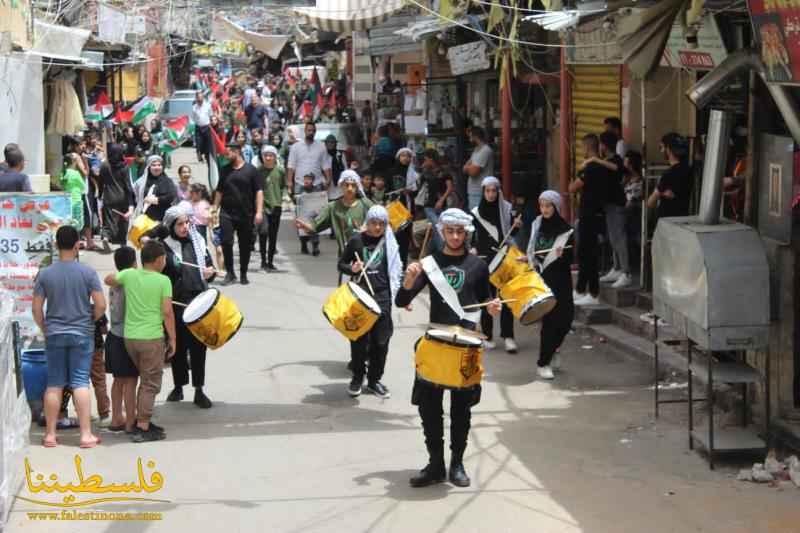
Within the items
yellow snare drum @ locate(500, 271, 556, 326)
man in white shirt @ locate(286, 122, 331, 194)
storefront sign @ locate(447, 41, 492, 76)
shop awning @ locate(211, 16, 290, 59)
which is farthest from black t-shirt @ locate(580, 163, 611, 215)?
shop awning @ locate(211, 16, 290, 59)

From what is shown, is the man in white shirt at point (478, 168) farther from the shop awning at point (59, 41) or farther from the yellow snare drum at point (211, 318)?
the yellow snare drum at point (211, 318)

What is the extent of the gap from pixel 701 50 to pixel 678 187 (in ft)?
5.40

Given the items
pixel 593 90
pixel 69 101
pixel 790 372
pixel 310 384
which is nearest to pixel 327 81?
pixel 69 101

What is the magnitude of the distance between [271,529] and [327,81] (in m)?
33.5

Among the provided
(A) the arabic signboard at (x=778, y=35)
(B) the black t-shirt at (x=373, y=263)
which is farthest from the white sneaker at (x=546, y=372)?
(A) the arabic signboard at (x=778, y=35)

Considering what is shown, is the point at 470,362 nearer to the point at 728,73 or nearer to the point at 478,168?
the point at 728,73

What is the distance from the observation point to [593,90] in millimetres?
→ 17297

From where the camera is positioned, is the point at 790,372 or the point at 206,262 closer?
the point at 790,372

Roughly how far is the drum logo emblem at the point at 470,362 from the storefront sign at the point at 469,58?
10520 millimetres

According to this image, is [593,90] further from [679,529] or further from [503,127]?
[679,529]

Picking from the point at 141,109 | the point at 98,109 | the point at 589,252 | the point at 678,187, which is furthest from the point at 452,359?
the point at 141,109

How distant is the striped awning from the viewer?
16812 millimetres

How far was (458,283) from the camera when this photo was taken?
28.6 feet

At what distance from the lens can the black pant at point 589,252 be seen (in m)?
14.0
